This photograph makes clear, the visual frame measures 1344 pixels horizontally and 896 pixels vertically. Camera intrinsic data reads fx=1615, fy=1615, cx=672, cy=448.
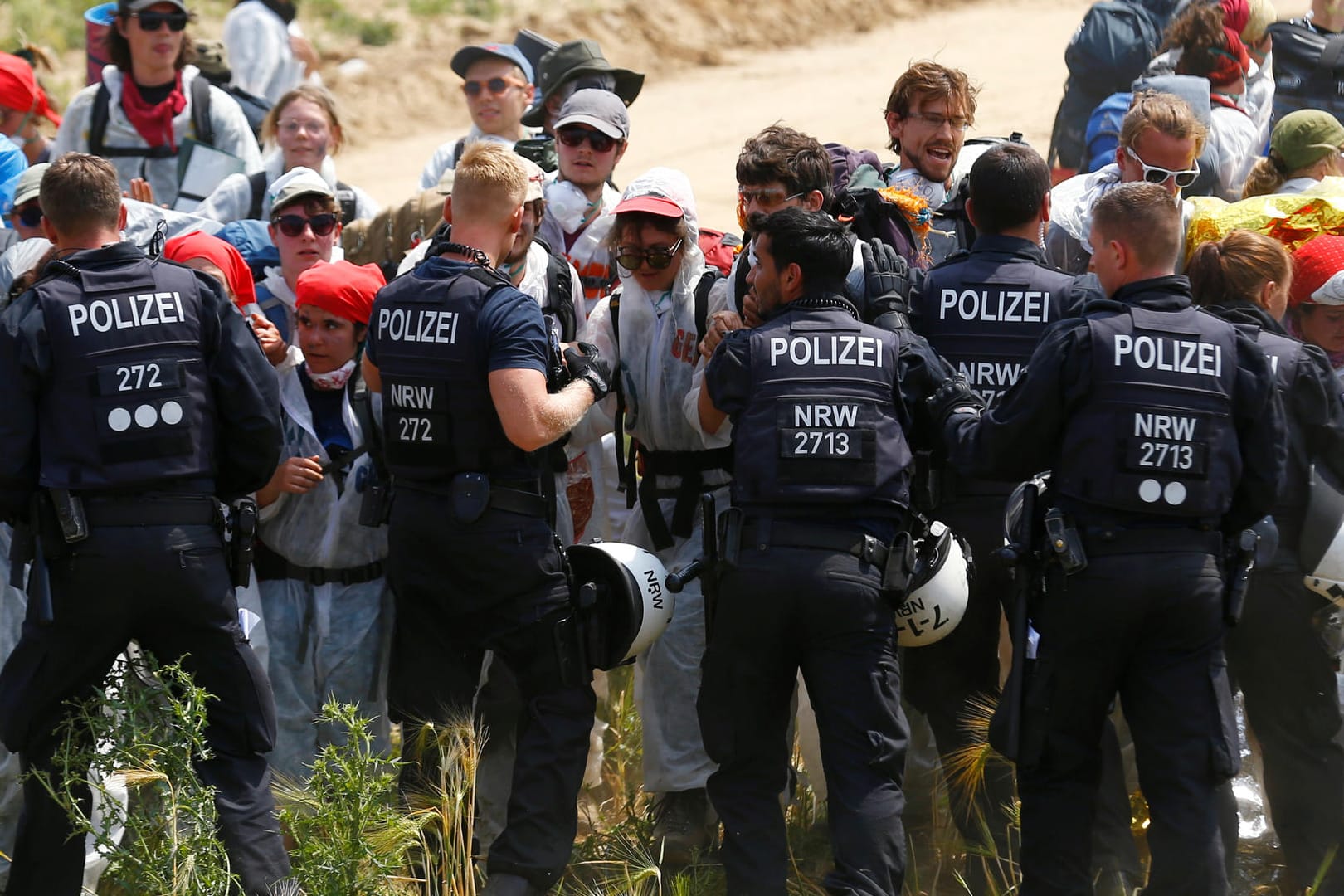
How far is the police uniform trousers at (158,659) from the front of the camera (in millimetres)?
4531

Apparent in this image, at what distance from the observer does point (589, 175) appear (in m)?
6.30

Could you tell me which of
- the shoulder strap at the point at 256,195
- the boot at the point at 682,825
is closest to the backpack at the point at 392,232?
the shoulder strap at the point at 256,195

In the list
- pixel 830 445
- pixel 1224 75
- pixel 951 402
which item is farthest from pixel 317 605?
pixel 1224 75

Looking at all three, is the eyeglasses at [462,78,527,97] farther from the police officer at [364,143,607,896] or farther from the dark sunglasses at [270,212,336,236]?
the police officer at [364,143,607,896]

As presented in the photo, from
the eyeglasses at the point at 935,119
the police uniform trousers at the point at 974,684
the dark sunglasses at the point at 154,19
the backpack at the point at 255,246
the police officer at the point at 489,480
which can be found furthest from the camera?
the dark sunglasses at the point at 154,19

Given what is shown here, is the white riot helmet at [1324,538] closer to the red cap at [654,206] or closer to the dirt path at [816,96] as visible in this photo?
the red cap at [654,206]

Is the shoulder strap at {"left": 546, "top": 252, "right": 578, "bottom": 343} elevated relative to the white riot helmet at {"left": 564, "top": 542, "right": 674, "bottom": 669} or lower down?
elevated

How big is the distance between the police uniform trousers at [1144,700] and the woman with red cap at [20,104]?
5.53 meters

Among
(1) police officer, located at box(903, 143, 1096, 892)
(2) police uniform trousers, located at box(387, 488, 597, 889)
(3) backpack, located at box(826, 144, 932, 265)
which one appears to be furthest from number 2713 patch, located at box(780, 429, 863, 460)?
(3) backpack, located at box(826, 144, 932, 265)

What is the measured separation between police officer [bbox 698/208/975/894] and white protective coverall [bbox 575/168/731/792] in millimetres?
589

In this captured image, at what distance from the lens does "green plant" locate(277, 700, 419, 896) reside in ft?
14.4

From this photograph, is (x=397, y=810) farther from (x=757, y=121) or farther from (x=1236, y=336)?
(x=757, y=121)

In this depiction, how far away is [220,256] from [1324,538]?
12.0 ft

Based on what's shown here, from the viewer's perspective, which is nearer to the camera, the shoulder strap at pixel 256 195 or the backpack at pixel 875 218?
the backpack at pixel 875 218
